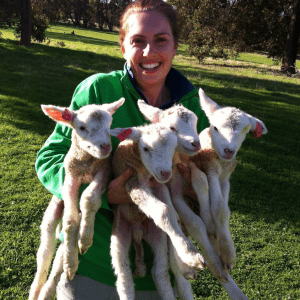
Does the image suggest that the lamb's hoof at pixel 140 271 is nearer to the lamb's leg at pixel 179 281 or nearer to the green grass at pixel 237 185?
the lamb's leg at pixel 179 281

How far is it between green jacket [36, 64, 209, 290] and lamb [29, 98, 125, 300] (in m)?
0.08

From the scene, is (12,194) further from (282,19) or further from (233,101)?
(282,19)

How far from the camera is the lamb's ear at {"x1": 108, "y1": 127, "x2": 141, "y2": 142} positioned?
A: 171 centimetres

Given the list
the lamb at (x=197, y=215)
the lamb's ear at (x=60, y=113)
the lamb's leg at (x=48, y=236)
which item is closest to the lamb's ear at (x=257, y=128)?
the lamb at (x=197, y=215)

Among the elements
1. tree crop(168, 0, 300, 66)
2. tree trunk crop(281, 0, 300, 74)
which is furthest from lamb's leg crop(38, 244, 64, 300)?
tree trunk crop(281, 0, 300, 74)

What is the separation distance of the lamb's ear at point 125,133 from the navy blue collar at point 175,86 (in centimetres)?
42

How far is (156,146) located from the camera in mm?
1774

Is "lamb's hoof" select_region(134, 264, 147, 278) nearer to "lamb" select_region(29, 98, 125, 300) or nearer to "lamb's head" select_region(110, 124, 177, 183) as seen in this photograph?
"lamb" select_region(29, 98, 125, 300)

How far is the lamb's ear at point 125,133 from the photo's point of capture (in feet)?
5.60

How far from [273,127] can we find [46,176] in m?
6.60

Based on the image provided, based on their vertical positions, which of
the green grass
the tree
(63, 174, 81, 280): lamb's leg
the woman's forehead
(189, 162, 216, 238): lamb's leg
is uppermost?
the tree

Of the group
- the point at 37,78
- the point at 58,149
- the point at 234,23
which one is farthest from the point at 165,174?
the point at 234,23

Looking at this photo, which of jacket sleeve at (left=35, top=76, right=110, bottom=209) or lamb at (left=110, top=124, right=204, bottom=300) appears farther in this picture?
jacket sleeve at (left=35, top=76, right=110, bottom=209)

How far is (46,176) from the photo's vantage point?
195 cm
